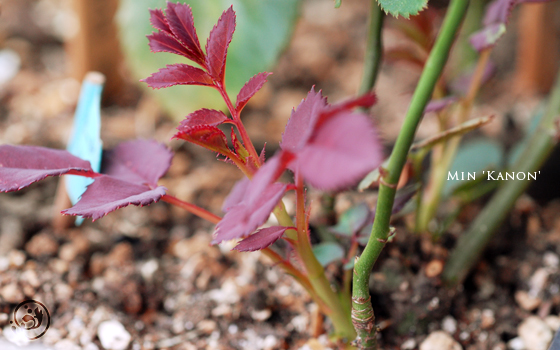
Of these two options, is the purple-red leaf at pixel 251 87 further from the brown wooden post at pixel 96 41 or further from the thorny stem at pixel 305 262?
the brown wooden post at pixel 96 41

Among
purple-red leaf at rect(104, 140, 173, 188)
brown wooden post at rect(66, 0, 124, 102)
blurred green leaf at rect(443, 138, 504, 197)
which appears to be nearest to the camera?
purple-red leaf at rect(104, 140, 173, 188)

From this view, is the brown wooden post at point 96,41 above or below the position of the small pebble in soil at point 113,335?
above

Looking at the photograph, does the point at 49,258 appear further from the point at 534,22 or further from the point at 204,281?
the point at 534,22

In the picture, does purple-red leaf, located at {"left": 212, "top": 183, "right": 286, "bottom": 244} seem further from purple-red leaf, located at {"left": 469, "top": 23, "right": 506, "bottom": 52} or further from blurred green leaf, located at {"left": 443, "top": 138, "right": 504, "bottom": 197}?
blurred green leaf, located at {"left": 443, "top": 138, "right": 504, "bottom": 197}

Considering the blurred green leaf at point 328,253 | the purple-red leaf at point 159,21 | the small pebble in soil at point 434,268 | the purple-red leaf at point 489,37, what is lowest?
the small pebble in soil at point 434,268

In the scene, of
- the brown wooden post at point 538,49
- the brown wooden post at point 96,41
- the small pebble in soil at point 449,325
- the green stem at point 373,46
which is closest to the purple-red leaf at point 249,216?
the green stem at point 373,46

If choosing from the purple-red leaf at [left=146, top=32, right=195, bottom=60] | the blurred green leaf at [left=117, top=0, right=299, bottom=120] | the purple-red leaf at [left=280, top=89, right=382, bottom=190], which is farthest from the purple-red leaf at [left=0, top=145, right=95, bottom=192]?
the blurred green leaf at [left=117, top=0, right=299, bottom=120]

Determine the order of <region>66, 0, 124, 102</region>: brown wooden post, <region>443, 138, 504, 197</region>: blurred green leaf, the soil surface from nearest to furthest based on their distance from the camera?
1. the soil surface
2. <region>443, 138, 504, 197</region>: blurred green leaf
3. <region>66, 0, 124, 102</region>: brown wooden post

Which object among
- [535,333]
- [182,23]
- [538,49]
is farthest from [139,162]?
[538,49]
